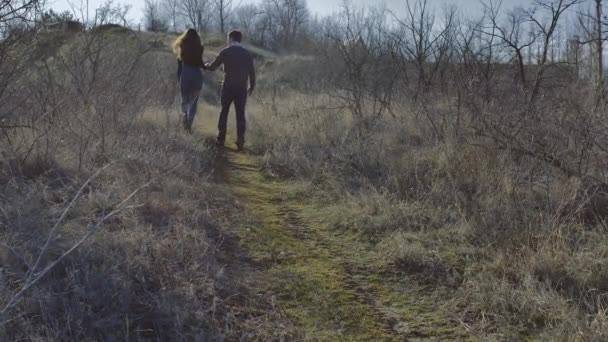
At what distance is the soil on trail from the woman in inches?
124

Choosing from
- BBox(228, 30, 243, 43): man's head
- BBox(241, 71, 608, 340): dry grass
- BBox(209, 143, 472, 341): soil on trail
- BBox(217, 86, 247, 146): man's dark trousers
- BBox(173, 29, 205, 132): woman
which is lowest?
BBox(209, 143, 472, 341): soil on trail

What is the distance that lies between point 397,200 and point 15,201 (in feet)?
9.46

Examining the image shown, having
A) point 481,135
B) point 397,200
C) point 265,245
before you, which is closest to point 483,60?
point 481,135

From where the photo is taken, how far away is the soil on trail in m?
2.63

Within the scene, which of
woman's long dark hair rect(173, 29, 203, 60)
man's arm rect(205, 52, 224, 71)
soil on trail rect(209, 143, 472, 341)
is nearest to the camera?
soil on trail rect(209, 143, 472, 341)

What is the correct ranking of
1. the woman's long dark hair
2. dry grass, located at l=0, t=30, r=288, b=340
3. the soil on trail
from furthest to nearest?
the woman's long dark hair, the soil on trail, dry grass, located at l=0, t=30, r=288, b=340

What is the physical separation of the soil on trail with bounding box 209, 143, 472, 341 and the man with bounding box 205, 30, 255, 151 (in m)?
2.77

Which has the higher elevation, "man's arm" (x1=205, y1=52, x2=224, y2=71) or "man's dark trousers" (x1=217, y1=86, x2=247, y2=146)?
"man's arm" (x1=205, y1=52, x2=224, y2=71)

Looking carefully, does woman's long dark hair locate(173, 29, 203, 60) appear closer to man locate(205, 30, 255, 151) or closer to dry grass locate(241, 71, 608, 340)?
man locate(205, 30, 255, 151)

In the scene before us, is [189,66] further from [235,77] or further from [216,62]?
[235,77]

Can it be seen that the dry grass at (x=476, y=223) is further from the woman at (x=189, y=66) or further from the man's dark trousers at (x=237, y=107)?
the woman at (x=189, y=66)

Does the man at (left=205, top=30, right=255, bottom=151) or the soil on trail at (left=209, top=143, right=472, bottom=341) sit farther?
the man at (left=205, top=30, right=255, bottom=151)

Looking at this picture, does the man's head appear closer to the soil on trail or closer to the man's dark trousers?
the man's dark trousers

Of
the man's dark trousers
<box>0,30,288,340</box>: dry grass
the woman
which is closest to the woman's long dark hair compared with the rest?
the woman
